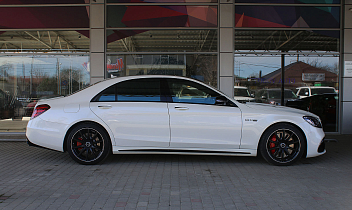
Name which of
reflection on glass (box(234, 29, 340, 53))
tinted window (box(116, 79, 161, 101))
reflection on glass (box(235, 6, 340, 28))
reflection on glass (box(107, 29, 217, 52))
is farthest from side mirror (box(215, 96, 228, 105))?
reflection on glass (box(235, 6, 340, 28))

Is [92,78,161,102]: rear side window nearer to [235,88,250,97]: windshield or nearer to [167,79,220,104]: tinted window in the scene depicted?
[167,79,220,104]: tinted window

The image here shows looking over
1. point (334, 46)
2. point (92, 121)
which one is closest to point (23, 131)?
point (92, 121)

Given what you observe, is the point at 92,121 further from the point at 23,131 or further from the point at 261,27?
the point at 261,27

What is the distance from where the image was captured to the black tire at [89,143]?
17.8 feet

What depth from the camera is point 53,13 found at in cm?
953

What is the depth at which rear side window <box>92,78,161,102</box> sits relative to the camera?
555 centimetres

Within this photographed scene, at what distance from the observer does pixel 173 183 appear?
4.42 meters

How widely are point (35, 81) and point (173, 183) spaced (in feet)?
23.5

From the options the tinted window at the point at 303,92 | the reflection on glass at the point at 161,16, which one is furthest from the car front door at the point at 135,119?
the tinted window at the point at 303,92

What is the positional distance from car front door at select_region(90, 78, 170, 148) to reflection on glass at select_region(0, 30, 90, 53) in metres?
4.77

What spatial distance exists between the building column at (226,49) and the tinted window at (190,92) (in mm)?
3859

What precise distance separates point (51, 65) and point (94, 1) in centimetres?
246

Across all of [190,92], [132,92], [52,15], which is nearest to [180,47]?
[52,15]

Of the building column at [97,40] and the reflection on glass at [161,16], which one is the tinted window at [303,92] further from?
the building column at [97,40]
